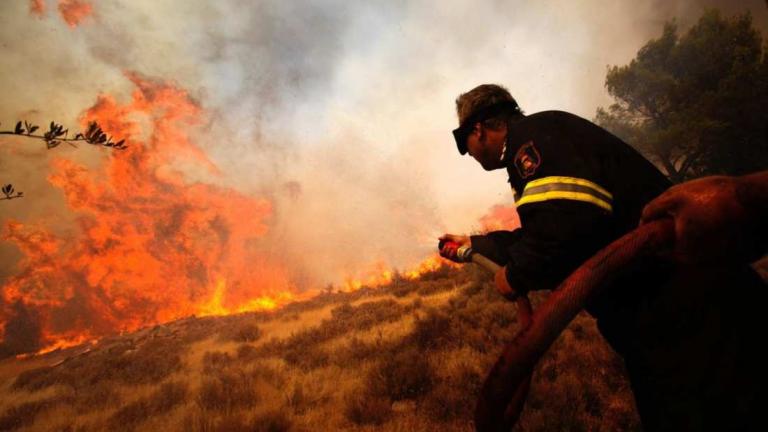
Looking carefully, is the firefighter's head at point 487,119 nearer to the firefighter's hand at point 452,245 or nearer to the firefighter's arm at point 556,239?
the firefighter's hand at point 452,245

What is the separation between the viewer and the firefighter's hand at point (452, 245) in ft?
8.52

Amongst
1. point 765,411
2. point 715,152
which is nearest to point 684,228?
point 765,411

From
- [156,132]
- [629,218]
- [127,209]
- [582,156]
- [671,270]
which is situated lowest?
[671,270]

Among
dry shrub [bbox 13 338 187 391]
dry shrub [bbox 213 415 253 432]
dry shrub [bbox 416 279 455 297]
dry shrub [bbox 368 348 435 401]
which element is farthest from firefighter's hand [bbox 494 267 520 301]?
dry shrub [bbox 13 338 187 391]

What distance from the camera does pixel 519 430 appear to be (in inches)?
141

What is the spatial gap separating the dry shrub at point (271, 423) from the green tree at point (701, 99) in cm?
2632

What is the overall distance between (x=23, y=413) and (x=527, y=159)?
12654 mm

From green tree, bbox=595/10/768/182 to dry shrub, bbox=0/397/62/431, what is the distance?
31306 mm

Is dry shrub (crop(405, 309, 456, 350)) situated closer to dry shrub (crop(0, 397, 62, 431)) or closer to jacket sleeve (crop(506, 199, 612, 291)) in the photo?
jacket sleeve (crop(506, 199, 612, 291))

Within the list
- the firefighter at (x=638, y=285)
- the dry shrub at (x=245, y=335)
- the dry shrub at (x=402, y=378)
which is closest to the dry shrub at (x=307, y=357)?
the dry shrub at (x=402, y=378)

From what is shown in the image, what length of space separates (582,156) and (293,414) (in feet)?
17.2

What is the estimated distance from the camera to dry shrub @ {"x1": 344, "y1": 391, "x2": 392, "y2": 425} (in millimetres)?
4379

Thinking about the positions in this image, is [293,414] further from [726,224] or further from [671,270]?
[726,224]

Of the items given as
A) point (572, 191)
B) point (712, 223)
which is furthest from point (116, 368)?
point (712, 223)
